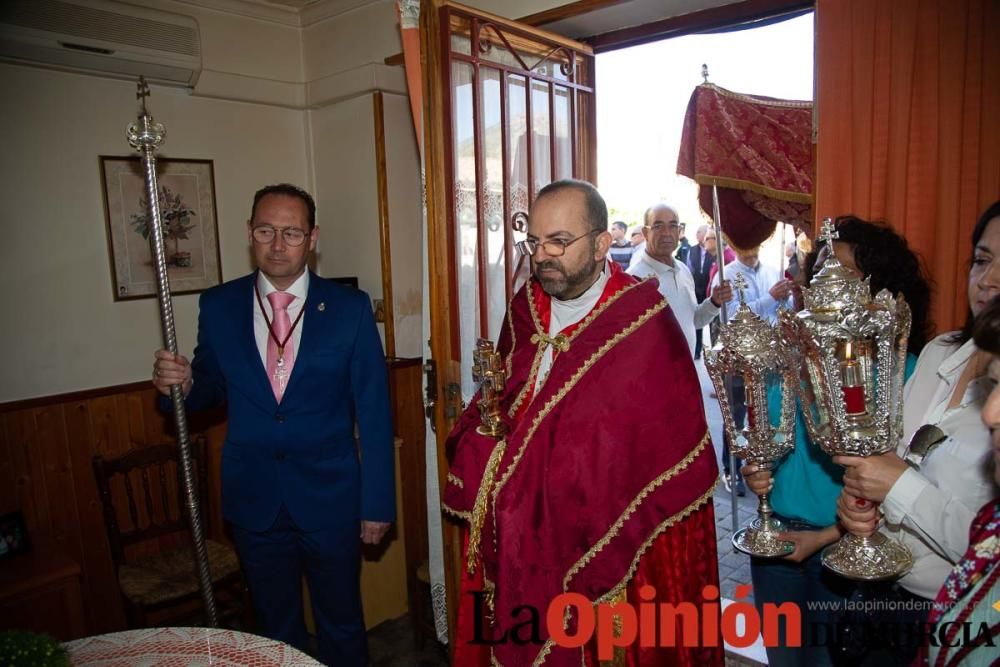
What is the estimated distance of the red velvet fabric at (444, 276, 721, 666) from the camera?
176 cm

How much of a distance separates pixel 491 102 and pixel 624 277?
4.01 ft

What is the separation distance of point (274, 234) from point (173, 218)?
5.30 ft

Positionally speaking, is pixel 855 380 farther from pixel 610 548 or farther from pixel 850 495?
pixel 610 548

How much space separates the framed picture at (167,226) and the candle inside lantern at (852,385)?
3012 millimetres

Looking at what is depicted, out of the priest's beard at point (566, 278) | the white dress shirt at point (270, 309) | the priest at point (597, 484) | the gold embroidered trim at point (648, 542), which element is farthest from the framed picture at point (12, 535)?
the priest's beard at point (566, 278)

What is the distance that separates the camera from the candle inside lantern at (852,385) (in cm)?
132

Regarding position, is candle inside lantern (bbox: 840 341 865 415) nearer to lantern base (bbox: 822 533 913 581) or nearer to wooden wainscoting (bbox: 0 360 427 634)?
lantern base (bbox: 822 533 913 581)

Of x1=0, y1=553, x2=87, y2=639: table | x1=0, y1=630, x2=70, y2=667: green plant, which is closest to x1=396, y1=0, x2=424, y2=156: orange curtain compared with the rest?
x1=0, y1=630, x2=70, y2=667: green plant

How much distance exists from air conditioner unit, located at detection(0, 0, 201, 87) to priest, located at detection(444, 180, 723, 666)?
231 centimetres

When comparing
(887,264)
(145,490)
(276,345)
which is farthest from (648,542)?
(145,490)

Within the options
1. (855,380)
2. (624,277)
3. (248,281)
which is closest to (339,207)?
(248,281)

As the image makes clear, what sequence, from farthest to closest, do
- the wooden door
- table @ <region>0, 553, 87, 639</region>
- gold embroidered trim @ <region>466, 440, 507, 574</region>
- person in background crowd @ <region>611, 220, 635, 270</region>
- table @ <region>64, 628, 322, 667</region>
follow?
person in background crowd @ <region>611, 220, 635, 270</region> < the wooden door < table @ <region>0, 553, 87, 639</region> < gold embroidered trim @ <region>466, 440, 507, 574</region> < table @ <region>64, 628, 322, 667</region>

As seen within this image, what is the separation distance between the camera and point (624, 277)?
6.48ft

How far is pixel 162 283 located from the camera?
191 cm
